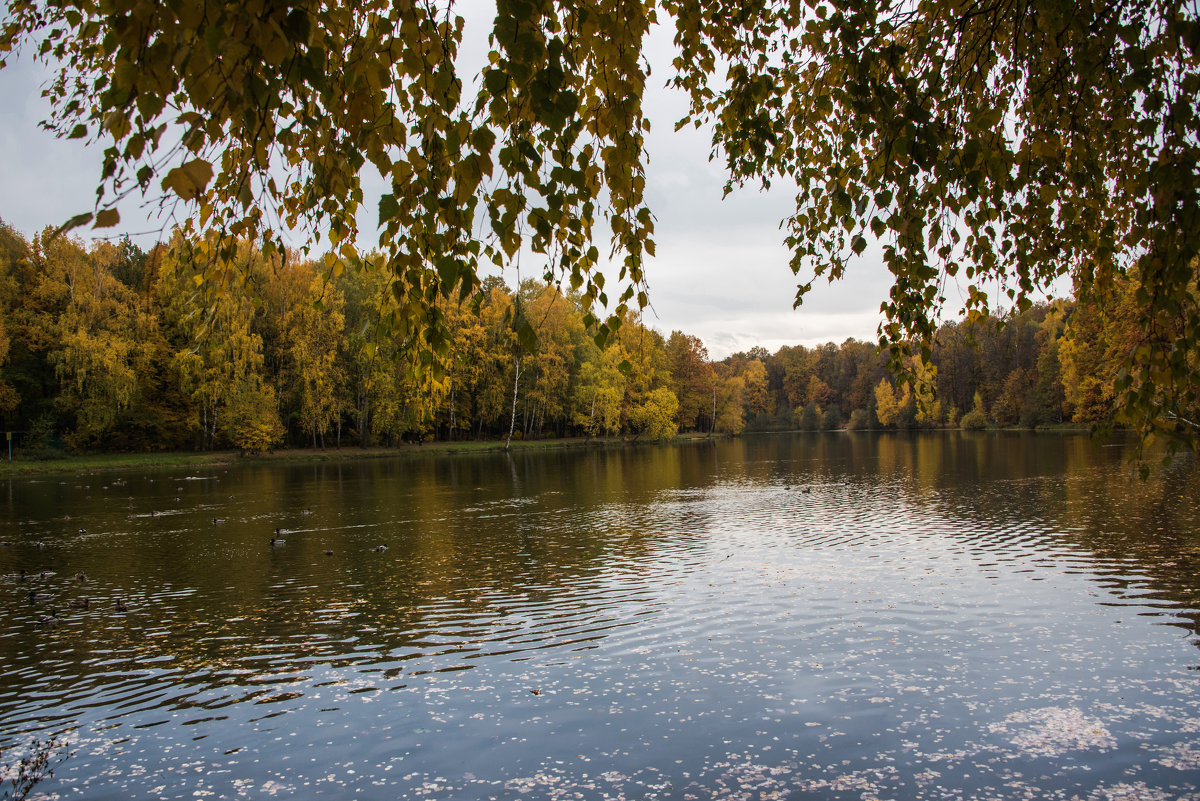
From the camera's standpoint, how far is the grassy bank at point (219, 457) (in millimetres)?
40125

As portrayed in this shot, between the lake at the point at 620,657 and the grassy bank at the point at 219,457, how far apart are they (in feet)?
74.1

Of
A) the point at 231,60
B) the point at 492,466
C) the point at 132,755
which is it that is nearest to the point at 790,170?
the point at 231,60

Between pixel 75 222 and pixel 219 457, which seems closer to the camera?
pixel 75 222

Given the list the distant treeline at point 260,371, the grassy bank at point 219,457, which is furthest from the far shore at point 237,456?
the distant treeline at point 260,371

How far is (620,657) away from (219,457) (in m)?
44.0

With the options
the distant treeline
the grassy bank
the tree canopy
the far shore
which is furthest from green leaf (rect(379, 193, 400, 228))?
the grassy bank

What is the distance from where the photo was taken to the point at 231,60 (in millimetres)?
1698

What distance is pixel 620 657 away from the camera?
9359mm

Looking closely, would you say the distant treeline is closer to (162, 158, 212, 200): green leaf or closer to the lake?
the lake

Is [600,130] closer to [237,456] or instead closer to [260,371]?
[237,456]

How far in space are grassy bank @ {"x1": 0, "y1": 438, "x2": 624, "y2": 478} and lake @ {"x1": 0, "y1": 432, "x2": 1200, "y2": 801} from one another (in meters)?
22.6

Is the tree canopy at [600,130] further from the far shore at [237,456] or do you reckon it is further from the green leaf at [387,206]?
the far shore at [237,456]

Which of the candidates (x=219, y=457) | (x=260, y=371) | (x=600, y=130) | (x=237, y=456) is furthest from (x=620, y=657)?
(x=260, y=371)

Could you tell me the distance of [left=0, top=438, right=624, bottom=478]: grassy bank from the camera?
40125 mm
